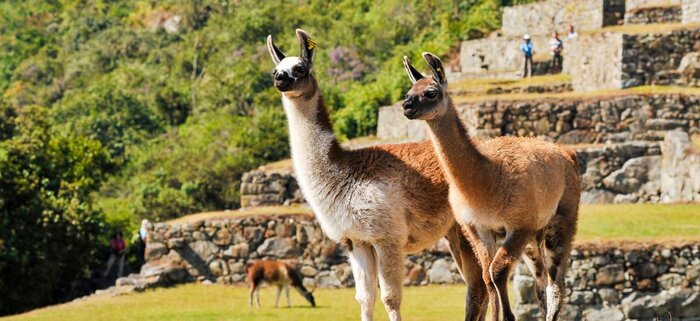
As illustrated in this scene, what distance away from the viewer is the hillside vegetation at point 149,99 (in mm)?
31781

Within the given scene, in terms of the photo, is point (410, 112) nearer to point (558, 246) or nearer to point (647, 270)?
point (558, 246)

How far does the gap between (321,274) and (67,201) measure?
33.2ft

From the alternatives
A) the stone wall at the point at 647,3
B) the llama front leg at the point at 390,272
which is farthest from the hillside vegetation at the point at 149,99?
the llama front leg at the point at 390,272

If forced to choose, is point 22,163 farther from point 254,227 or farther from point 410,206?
point 410,206

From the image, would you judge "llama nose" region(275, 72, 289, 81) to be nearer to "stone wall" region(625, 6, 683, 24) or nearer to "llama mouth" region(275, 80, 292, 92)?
"llama mouth" region(275, 80, 292, 92)

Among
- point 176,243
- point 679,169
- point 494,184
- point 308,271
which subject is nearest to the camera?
point 494,184

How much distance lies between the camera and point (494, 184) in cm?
1097

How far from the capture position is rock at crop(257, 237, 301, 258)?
1041 inches

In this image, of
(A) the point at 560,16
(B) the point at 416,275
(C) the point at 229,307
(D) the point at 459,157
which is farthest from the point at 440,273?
(A) the point at 560,16

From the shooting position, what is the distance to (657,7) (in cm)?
3478

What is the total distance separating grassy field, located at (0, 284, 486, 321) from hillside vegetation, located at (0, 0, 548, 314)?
5656 millimetres

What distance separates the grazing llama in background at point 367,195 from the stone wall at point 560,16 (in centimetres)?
2559

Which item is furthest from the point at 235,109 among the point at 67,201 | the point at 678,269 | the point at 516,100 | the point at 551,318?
the point at 551,318

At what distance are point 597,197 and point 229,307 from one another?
7698 mm
